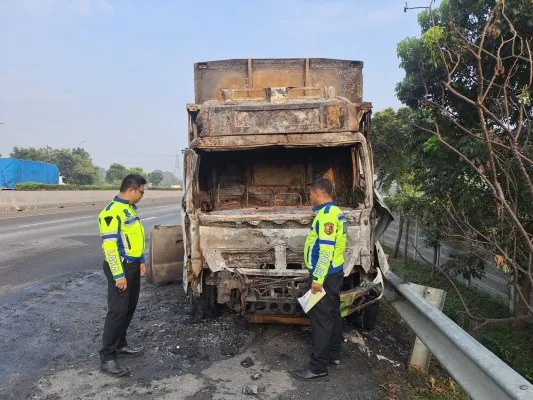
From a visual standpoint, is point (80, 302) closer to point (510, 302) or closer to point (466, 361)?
point (466, 361)

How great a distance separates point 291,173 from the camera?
689cm

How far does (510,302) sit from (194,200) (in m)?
5.43

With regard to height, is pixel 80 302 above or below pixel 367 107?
below

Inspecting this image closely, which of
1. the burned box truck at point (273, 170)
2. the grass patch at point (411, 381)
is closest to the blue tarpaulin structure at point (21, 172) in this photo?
the burned box truck at point (273, 170)

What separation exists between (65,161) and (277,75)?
57.8 metres

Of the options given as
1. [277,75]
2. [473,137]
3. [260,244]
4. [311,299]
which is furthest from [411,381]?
[277,75]

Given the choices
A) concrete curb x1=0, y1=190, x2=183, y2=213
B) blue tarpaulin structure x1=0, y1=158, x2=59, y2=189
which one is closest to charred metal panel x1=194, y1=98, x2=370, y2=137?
concrete curb x1=0, y1=190, x2=183, y2=213

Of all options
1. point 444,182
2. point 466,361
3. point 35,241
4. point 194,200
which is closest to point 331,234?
point 466,361

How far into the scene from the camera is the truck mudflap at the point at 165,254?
Answer: 7074 mm

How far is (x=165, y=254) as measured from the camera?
722 cm

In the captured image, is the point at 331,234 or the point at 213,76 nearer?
the point at 331,234

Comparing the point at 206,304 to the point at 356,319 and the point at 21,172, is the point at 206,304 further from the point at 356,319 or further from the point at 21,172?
the point at 21,172

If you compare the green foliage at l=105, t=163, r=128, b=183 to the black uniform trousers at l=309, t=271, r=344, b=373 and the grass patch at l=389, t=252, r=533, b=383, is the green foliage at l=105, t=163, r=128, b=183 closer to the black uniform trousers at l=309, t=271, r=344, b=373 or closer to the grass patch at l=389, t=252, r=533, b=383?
the grass patch at l=389, t=252, r=533, b=383

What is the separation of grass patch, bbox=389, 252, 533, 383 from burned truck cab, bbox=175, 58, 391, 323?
97 centimetres
